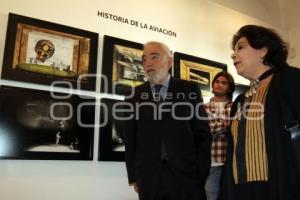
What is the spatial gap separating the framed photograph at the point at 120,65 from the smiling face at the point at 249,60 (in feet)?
3.89

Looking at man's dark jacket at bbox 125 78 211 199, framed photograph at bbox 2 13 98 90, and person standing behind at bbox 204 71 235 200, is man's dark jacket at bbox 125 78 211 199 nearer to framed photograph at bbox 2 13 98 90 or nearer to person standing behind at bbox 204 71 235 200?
person standing behind at bbox 204 71 235 200

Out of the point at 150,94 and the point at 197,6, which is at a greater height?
the point at 197,6

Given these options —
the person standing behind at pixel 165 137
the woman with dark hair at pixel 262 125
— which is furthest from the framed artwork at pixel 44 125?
the woman with dark hair at pixel 262 125

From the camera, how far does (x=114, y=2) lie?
9.14ft

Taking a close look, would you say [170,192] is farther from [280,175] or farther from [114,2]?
[114,2]

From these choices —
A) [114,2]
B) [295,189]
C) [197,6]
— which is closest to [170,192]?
[295,189]

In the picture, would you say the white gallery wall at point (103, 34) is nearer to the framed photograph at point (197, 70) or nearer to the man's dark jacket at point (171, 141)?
the framed photograph at point (197, 70)

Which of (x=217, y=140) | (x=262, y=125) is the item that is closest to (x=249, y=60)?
(x=262, y=125)

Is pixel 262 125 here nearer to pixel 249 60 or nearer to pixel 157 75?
pixel 249 60

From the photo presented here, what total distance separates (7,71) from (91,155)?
2.73 ft

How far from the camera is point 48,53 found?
92.1 inches

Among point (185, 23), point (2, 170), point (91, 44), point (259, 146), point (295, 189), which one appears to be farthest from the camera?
point (185, 23)

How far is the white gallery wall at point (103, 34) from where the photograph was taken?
2133mm

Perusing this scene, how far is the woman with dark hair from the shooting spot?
4.01ft
